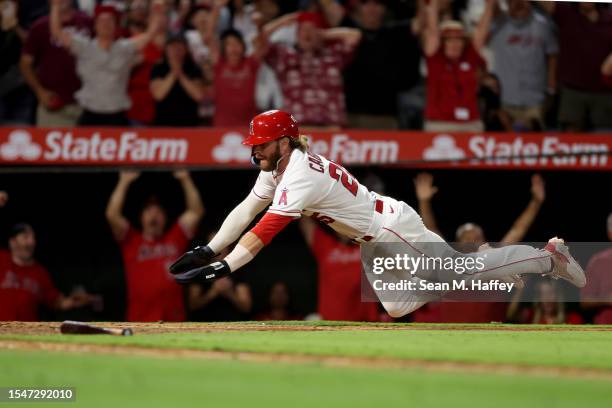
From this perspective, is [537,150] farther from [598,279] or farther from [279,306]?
[279,306]

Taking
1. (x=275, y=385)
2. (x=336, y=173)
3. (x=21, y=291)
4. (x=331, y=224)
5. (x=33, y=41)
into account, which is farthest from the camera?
(x=33, y=41)

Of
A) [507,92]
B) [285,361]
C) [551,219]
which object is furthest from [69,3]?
[285,361]

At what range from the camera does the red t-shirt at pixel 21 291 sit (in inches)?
373

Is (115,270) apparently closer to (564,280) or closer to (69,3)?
(69,3)

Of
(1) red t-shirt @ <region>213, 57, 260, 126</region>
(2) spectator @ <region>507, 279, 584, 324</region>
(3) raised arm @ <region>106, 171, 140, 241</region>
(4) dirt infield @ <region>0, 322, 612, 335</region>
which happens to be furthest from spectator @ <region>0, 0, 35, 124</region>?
(2) spectator @ <region>507, 279, 584, 324</region>

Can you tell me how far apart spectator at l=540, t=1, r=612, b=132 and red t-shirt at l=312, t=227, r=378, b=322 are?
273 cm

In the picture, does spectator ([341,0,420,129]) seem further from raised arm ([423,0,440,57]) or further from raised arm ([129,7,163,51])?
raised arm ([129,7,163,51])

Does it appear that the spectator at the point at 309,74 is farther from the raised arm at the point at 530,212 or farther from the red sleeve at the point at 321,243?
A: the raised arm at the point at 530,212

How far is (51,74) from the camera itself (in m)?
10.3

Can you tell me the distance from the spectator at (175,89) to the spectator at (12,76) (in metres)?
1.24

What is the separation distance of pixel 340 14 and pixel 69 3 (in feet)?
8.96

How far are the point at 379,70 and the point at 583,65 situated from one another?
6.95 feet

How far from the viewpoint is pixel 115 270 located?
1065 centimetres

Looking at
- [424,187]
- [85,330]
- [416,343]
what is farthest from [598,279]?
[85,330]
